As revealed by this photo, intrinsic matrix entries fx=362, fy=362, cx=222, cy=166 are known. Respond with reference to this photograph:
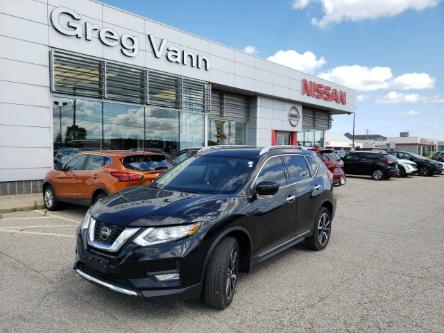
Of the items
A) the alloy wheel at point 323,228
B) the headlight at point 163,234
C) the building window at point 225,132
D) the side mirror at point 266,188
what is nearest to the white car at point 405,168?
the building window at point 225,132

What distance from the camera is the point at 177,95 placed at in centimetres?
1656

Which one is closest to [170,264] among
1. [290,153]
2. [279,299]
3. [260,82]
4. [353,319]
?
[279,299]

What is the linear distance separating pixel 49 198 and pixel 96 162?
83.5 inches

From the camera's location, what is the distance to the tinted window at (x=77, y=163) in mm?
8268

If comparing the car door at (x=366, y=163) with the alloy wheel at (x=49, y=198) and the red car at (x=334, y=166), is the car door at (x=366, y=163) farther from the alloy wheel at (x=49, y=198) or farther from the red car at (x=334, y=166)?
the alloy wheel at (x=49, y=198)

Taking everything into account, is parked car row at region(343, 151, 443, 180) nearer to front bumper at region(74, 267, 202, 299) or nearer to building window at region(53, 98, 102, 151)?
building window at region(53, 98, 102, 151)

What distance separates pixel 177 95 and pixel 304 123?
46.9ft

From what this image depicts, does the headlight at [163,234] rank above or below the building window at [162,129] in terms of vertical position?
below

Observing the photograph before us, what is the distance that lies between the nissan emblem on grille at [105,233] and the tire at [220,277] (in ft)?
3.31

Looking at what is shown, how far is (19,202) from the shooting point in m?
9.80

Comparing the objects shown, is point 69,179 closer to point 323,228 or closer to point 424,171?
point 323,228

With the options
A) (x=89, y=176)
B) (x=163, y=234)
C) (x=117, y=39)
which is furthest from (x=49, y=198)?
(x=117, y=39)

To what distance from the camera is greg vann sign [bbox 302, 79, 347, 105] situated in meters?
25.5

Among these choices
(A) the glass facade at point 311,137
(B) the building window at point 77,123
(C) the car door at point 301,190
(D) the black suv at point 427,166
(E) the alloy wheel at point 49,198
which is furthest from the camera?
(A) the glass facade at point 311,137
